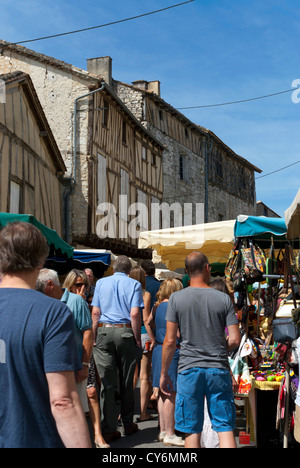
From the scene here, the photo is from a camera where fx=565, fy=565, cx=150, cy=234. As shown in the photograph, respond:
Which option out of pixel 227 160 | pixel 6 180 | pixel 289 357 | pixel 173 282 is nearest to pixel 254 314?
pixel 173 282

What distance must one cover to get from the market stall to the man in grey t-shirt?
957 mm

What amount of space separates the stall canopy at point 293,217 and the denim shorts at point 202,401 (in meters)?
1.26

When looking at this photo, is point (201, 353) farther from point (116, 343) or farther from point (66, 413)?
point (66, 413)

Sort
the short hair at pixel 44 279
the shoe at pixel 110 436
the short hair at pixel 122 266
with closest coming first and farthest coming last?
the short hair at pixel 44 279, the shoe at pixel 110 436, the short hair at pixel 122 266

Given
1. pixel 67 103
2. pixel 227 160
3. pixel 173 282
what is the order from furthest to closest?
1. pixel 227 160
2. pixel 67 103
3. pixel 173 282

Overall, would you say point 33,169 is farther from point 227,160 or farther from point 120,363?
point 227,160

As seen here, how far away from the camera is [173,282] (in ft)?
19.0

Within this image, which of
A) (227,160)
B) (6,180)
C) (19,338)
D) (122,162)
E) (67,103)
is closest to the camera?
(19,338)

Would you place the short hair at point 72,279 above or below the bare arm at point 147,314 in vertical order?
above

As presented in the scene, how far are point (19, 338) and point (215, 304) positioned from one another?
2277 mm

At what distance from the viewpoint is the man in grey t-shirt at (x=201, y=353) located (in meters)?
3.72

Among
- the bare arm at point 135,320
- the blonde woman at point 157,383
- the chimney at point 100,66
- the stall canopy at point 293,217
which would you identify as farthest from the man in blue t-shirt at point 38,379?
the chimney at point 100,66

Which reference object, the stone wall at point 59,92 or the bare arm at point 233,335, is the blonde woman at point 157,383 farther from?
the stone wall at point 59,92

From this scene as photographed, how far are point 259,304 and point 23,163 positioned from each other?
370 inches
